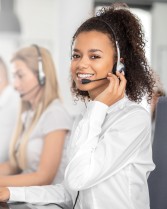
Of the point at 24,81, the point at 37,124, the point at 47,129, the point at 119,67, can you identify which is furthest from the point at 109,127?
the point at 24,81

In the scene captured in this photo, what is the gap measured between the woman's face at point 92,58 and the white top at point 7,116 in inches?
69.9

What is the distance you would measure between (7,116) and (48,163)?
0.79 m

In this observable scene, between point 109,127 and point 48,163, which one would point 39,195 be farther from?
point 48,163

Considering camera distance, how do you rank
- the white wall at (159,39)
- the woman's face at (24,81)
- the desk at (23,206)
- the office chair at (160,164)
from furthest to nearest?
the white wall at (159,39), the woman's face at (24,81), the office chair at (160,164), the desk at (23,206)

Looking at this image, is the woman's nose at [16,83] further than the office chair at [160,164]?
Yes

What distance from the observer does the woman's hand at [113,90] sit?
4.65 ft

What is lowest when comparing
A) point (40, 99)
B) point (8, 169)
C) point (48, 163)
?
point (8, 169)

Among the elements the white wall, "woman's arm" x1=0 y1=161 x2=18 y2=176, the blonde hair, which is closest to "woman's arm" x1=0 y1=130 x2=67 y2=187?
the blonde hair

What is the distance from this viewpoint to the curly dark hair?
59.6 inches

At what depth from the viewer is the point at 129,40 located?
152cm

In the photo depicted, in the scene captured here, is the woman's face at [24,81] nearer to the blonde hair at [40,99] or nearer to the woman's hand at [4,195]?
the blonde hair at [40,99]

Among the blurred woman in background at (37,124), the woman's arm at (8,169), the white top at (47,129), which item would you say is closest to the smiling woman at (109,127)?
the blurred woman in background at (37,124)

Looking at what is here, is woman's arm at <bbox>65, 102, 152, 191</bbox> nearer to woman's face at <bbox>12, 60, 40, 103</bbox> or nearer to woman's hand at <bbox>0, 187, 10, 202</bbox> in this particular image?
woman's hand at <bbox>0, 187, 10, 202</bbox>

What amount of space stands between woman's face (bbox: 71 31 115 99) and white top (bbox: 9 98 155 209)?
0.36 feet
